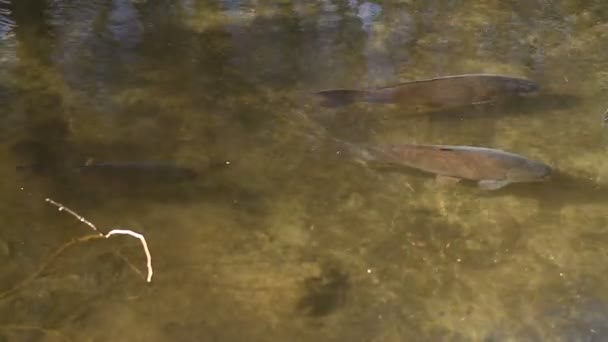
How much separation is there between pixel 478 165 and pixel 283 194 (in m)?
0.98

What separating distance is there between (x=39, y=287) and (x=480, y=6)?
13.5ft

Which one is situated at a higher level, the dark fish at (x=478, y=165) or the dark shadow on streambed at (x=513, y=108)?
the dark fish at (x=478, y=165)

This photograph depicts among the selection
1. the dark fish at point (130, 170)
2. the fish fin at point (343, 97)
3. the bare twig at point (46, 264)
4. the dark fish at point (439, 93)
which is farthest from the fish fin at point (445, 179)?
the bare twig at point (46, 264)

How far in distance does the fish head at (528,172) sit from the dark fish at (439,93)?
28.5 inches

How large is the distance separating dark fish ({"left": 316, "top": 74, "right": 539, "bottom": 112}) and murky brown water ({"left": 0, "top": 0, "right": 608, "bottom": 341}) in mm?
76

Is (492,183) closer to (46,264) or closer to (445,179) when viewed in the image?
(445,179)

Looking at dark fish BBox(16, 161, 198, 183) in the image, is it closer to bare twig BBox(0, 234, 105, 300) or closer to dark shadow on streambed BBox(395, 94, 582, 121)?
bare twig BBox(0, 234, 105, 300)

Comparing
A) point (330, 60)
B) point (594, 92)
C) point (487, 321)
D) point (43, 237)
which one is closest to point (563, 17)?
point (594, 92)

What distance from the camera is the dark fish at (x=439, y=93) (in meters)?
4.06

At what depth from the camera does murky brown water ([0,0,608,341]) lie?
9.74ft

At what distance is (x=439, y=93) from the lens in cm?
408

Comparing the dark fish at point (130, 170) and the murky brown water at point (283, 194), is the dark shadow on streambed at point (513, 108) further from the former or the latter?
the dark fish at point (130, 170)

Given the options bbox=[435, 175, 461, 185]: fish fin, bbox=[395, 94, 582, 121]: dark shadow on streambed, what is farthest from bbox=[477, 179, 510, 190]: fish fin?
bbox=[395, 94, 582, 121]: dark shadow on streambed

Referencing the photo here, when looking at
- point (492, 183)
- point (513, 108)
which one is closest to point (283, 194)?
point (492, 183)
